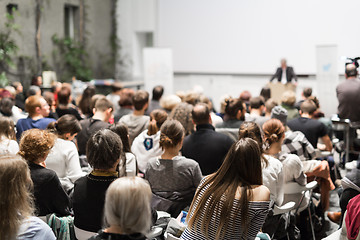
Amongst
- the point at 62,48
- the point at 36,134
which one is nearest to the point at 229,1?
the point at 62,48

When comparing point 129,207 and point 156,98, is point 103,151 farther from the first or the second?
point 156,98

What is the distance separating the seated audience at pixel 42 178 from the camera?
3.12m

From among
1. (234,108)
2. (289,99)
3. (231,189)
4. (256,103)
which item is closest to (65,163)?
(231,189)

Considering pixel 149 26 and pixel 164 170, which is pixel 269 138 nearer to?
pixel 164 170

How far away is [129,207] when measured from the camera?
1.97 metres

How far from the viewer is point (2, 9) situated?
428 inches

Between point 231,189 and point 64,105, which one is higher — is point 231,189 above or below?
below

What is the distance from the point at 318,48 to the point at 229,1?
3610mm

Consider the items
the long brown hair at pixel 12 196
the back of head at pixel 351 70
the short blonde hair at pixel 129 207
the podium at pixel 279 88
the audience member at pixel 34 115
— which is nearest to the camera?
the short blonde hair at pixel 129 207

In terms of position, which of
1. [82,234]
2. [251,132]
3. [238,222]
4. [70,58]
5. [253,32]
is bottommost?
[82,234]

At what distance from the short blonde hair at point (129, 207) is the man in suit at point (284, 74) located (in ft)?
32.4

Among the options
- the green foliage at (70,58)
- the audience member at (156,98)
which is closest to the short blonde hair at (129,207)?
the audience member at (156,98)

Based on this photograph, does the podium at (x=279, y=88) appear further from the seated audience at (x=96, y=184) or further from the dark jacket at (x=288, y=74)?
the seated audience at (x=96, y=184)

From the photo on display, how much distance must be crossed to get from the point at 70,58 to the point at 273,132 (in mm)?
9833
